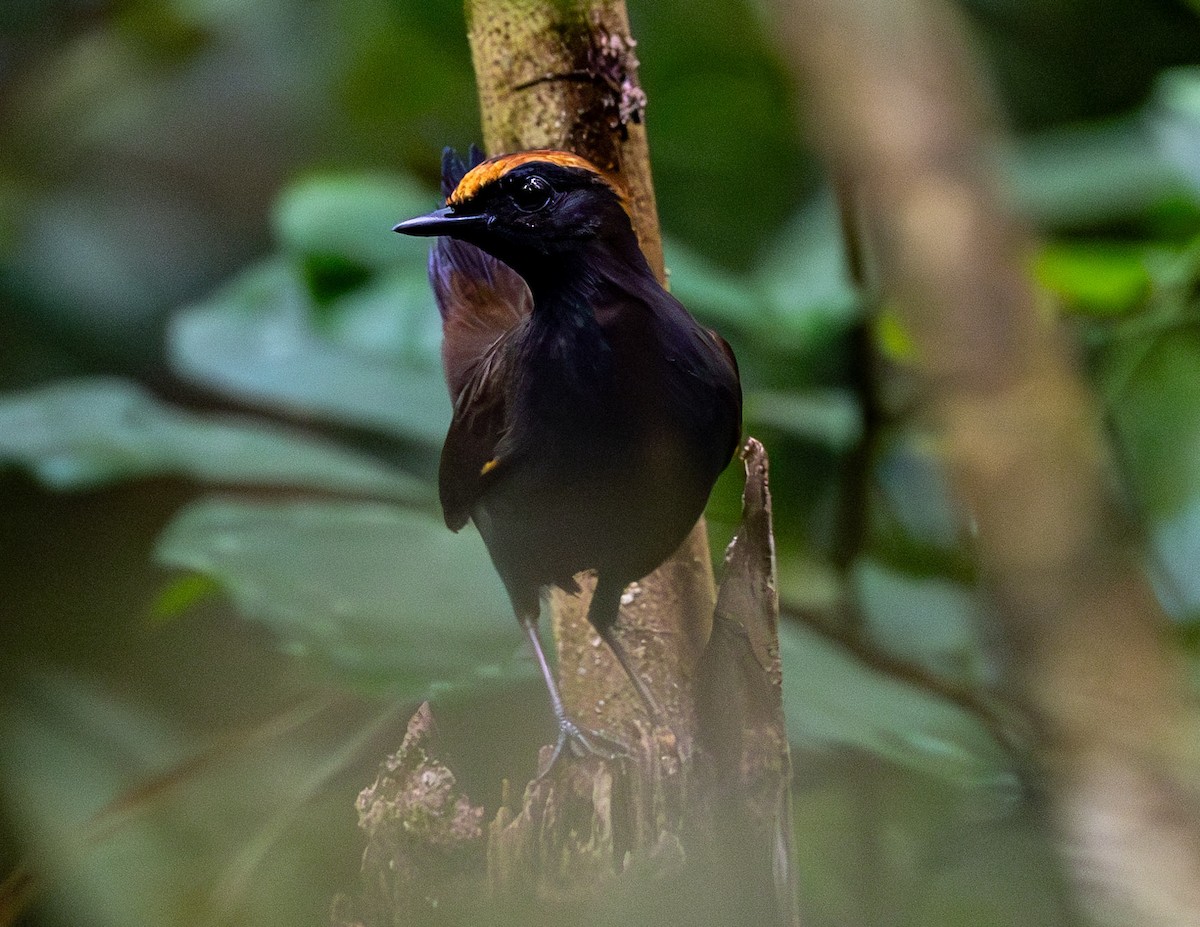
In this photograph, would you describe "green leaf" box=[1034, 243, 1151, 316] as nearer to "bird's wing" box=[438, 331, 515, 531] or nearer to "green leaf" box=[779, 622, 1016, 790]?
"green leaf" box=[779, 622, 1016, 790]

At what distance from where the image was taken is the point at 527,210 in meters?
0.39

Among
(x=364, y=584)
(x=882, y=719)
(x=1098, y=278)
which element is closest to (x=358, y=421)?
(x=364, y=584)

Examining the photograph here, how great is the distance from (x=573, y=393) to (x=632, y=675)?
0.40 feet

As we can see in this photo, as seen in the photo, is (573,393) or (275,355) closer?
(573,393)

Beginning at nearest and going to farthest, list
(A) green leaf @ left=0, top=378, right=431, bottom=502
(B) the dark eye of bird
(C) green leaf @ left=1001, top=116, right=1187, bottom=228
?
1. (B) the dark eye of bird
2. (A) green leaf @ left=0, top=378, right=431, bottom=502
3. (C) green leaf @ left=1001, top=116, right=1187, bottom=228

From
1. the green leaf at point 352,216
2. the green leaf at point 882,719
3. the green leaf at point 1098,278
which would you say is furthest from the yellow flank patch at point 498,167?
the green leaf at point 1098,278

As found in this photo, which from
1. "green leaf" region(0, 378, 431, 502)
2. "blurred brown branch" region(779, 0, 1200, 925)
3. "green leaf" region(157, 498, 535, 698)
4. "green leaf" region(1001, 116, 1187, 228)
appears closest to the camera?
"green leaf" region(157, 498, 535, 698)

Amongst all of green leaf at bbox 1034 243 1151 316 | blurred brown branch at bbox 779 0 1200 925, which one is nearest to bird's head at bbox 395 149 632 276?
blurred brown branch at bbox 779 0 1200 925


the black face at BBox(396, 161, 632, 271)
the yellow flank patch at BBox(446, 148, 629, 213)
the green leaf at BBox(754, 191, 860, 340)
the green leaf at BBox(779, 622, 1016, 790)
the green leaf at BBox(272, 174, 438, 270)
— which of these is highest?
the green leaf at BBox(272, 174, 438, 270)

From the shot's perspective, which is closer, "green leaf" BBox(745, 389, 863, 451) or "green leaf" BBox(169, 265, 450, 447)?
"green leaf" BBox(745, 389, 863, 451)

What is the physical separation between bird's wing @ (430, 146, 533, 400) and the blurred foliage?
0.12 metres

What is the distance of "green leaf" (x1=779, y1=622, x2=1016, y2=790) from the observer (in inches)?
24.0

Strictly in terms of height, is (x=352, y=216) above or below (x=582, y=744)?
above

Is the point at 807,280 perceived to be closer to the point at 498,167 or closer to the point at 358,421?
the point at 358,421
